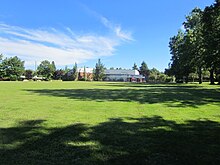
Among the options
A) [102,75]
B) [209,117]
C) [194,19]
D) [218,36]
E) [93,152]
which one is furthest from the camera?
[102,75]

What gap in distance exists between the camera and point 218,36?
35.1 metres

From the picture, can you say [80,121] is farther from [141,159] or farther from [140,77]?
[140,77]

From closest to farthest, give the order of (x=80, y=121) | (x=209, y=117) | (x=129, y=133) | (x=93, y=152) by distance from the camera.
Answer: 1. (x=93, y=152)
2. (x=129, y=133)
3. (x=80, y=121)
4. (x=209, y=117)

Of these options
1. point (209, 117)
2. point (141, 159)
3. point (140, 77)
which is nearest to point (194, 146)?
point (141, 159)

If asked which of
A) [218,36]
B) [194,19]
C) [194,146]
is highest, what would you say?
[194,19]

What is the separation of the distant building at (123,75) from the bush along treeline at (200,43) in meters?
67.3

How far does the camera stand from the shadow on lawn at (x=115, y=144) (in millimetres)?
5805

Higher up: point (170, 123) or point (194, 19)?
point (194, 19)

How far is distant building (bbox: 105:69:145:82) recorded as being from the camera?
6949 inches

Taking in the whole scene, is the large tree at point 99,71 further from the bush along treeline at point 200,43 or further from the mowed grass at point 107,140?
the mowed grass at point 107,140

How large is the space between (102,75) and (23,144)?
488ft

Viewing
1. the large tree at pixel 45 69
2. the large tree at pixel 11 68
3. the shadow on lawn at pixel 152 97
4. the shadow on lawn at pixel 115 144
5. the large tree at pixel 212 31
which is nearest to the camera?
the shadow on lawn at pixel 115 144

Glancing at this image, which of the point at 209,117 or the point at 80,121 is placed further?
the point at 209,117

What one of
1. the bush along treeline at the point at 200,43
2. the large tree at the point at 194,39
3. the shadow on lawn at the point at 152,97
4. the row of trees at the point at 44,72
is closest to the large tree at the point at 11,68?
the row of trees at the point at 44,72
